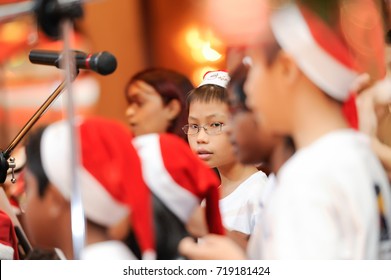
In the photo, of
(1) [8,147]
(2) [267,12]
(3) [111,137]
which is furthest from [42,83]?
(2) [267,12]

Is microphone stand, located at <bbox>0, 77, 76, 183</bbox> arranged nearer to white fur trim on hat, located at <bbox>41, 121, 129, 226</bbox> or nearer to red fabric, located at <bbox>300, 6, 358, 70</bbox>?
white fur trim on hat, located at <bbox>41, 121, 129, 226</bbox>

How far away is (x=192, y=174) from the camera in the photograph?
142cm

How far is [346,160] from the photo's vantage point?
51.6 inches

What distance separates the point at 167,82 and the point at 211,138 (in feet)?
0.50

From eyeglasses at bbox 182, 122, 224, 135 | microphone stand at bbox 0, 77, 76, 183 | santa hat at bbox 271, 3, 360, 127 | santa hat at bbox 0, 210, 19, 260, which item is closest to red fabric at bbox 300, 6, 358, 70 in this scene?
santa hat at bbox 271, 3, 360, 127

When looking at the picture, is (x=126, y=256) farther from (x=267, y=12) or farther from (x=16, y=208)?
(x=267, y=12)

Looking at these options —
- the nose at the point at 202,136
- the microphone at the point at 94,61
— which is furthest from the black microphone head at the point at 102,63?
the nose at the point at 202,136

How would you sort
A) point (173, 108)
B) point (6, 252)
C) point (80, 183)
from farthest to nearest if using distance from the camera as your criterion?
point (6, 252) → point (173, 108) → point (80, 183)

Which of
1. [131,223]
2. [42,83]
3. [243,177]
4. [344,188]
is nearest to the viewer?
[344,188]

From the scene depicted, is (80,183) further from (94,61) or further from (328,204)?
(328,204)

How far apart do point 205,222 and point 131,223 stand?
0.14m

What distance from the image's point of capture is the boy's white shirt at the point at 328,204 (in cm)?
129

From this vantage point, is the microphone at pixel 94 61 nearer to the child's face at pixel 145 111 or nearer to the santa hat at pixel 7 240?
the child's face at pixel 145 111

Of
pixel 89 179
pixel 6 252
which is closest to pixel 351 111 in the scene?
pixel 89 179
